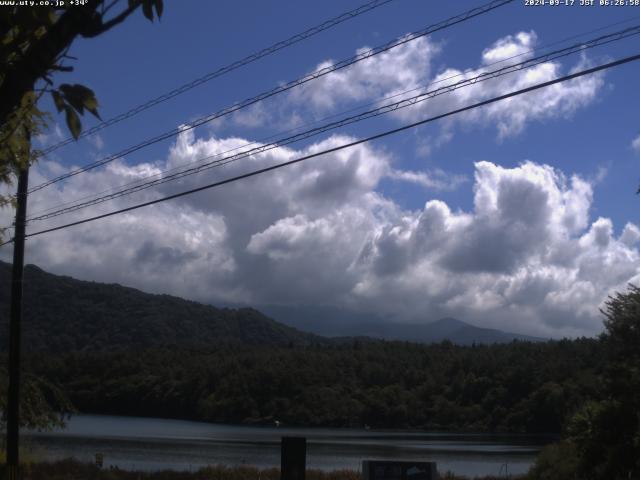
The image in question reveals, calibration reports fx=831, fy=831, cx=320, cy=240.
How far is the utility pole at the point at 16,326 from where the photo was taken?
20.8 meters

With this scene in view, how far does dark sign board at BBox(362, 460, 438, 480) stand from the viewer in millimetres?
10695

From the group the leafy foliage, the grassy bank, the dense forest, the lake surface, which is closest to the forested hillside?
the dense forest

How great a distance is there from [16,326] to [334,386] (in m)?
78.1

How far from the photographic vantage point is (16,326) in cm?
2189

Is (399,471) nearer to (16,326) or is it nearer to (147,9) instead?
(147,9)

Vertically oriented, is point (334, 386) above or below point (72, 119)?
below

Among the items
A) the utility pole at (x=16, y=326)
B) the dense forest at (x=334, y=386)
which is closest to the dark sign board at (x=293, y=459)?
the utility pole at (x=16, y=326)

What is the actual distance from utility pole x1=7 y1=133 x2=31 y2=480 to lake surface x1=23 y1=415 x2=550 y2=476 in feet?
28.0

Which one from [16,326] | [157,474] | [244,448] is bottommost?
[244,448]

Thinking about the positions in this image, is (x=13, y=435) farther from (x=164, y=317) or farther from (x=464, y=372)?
(x=164, y=317)

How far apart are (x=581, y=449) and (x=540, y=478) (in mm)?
2207

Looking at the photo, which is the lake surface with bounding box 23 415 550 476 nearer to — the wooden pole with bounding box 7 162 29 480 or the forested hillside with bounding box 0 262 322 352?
the wooden pole with bounding box 7 162 29 480

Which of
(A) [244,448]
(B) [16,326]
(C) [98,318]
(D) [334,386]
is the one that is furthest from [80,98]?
(C) [98,318]

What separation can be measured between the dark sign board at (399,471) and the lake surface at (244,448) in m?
21.2
